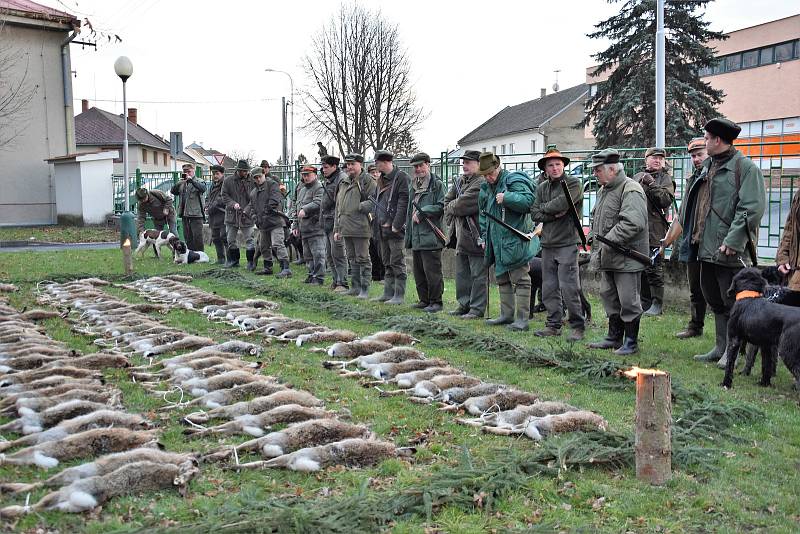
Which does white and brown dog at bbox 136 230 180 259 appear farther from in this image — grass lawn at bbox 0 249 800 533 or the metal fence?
grass lawn at bbox 0 249 800 533

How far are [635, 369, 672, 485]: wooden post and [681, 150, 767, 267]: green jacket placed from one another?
3.30m

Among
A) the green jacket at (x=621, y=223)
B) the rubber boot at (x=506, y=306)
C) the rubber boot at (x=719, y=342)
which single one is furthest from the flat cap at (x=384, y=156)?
the rubber boot at (x=719, y=342)

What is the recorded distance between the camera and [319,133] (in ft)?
157

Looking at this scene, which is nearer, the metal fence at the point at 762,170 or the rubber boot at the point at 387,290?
the metal fence at the point at 762,170

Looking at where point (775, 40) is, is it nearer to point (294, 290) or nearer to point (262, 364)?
point (294, 290)

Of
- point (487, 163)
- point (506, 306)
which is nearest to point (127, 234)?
point (487, 163)

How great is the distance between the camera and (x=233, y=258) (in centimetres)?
1783

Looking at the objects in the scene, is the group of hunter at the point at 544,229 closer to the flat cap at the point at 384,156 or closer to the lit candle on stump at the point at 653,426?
the flat cap at the point at 384,156

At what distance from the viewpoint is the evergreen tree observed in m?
29.9

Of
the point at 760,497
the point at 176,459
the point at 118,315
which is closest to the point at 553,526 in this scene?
the point at 760,497

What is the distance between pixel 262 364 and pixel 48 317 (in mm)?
4714

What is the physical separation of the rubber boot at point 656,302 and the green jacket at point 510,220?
7.10 ft

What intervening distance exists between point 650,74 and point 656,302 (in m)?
21.3

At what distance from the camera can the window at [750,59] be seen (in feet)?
145
